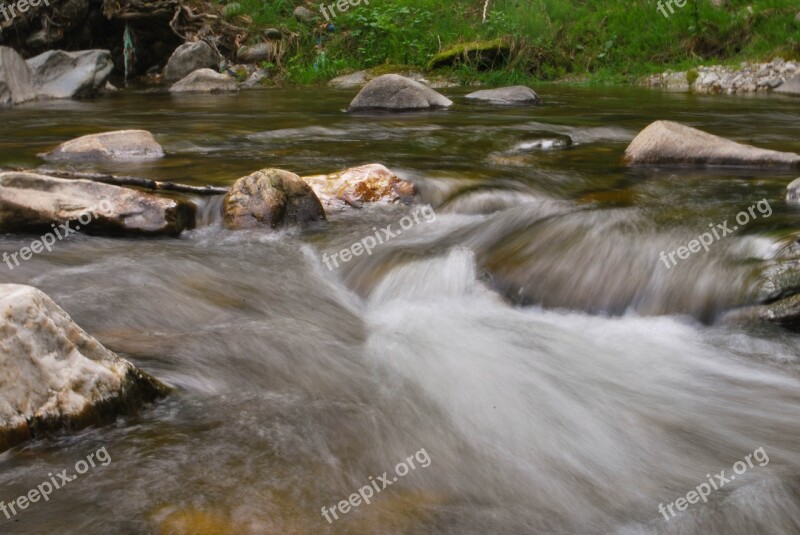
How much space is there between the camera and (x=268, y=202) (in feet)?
15.7

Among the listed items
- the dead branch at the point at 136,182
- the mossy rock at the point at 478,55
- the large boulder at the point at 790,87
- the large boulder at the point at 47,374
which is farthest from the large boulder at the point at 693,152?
the mossy rock at the point at 478,55

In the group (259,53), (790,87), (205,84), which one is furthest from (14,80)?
(790,87)

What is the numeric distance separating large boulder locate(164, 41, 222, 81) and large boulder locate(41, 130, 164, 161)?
9.28 meters

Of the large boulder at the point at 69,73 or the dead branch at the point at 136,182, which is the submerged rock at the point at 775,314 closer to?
the dead branch at the point at 136,182

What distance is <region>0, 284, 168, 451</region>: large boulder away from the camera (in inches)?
88.7

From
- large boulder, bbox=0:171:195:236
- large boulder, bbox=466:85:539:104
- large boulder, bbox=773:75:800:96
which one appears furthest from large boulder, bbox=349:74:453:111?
large boulder, bbox=0:171:195:236

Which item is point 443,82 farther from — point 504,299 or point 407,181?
point 504,299

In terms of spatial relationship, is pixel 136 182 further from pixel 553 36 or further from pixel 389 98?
pixel 553 36

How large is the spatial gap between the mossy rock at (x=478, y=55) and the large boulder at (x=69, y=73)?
19.2ft

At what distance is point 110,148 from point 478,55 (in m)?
9.05

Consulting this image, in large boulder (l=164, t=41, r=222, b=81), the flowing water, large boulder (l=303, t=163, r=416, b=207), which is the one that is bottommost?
the flowing water

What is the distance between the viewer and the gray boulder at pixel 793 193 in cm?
464

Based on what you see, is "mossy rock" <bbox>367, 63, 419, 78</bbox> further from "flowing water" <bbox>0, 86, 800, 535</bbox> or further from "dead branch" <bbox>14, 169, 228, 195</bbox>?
"dead branch" <bbox>14, 169, 228, 195</bbox>

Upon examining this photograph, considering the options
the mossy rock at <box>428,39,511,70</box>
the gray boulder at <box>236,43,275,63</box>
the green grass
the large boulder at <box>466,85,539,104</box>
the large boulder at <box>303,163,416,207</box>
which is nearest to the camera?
the large boulder at <box>303,163,416,207</box>
